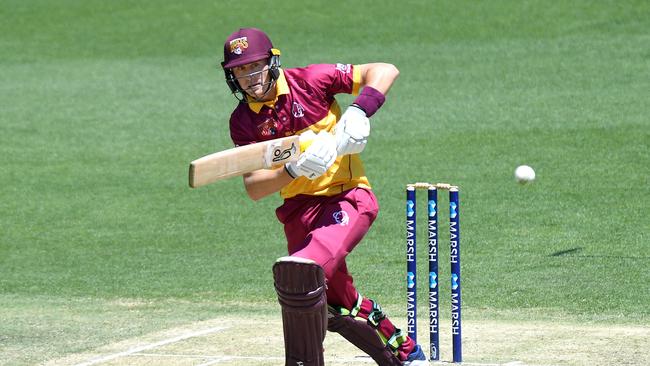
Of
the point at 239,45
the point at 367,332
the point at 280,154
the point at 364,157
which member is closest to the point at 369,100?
the point at 280,154

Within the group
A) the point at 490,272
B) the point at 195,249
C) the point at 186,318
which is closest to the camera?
the point at 186,318

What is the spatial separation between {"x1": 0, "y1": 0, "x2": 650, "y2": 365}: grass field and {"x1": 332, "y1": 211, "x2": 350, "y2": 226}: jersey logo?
52.8 inches

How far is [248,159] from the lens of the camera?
519cm

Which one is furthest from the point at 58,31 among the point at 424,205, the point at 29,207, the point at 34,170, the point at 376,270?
the point at 376,270

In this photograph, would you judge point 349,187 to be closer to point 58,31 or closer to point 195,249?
point 195,249

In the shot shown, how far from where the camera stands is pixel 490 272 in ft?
30.7

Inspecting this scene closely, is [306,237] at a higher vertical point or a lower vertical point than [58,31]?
lower

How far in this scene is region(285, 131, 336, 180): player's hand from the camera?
16.6ft

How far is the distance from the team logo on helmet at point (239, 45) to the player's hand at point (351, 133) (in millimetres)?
539

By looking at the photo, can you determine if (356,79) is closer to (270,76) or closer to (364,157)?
(270,76)

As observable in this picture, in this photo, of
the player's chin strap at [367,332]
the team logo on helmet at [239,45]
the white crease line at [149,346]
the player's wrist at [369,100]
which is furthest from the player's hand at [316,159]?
the white crease line at [149,346]

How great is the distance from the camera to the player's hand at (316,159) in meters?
5.05

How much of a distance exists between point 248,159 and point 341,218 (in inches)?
21.2

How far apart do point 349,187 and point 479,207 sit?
6027mm
